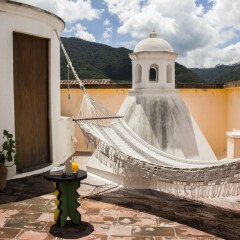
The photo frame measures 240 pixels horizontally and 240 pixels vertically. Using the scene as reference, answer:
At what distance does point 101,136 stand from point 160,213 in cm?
163

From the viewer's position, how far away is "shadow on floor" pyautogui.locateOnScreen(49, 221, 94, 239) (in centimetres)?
346

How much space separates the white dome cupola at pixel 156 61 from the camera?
758cm

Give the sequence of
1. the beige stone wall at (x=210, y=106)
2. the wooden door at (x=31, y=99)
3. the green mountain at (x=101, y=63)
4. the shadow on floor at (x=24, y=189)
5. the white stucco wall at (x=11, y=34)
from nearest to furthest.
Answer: the shadow on floor at (x=24, y=189) < the white stucco wall at (x=11, y=34) < the wooden door at (x=31, y=99) < the beige stone wall at (x=210, y=106) < the green mountain at (x=101, y=63)

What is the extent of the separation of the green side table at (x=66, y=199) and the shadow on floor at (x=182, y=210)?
865mm

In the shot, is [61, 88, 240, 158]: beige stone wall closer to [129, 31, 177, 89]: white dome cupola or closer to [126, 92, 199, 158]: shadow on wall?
[129, 31, 177, 89]: white dome cupola

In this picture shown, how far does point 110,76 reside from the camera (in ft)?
65.4

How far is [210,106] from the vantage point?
31.5ft

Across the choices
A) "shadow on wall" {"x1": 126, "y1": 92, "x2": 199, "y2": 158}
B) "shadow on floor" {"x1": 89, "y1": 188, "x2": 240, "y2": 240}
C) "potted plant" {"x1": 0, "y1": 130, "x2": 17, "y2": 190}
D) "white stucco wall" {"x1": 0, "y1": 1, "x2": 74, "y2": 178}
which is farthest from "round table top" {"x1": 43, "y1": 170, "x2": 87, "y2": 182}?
"shadow on wall" {"x1": 126, "y1": 92, "x2": 199, "y2": 158}

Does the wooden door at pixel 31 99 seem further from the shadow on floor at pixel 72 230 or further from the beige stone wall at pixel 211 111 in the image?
the beige stone wall at pixel 211 111

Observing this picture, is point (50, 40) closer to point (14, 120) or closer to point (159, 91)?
point (14, 120)

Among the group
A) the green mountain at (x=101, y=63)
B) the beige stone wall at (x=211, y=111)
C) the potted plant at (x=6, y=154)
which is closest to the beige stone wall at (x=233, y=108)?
the beige stone wall at (x=211, y=111)

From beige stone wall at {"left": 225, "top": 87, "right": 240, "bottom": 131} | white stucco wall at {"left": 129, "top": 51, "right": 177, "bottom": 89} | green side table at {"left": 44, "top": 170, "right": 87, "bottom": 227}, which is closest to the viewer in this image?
green side table at {"left": 44, "top": 170, "right": 87, "bottom": 227}

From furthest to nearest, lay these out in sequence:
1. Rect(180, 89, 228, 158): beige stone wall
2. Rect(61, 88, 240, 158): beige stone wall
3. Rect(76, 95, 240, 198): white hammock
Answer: Rect(180, 89, 228, 158): beige stone wall < Rect(61, 88, 240, 158): beige stone wall < Rect(76, 95, 240, 198): white hammock

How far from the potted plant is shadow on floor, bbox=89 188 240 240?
128 centimetres
